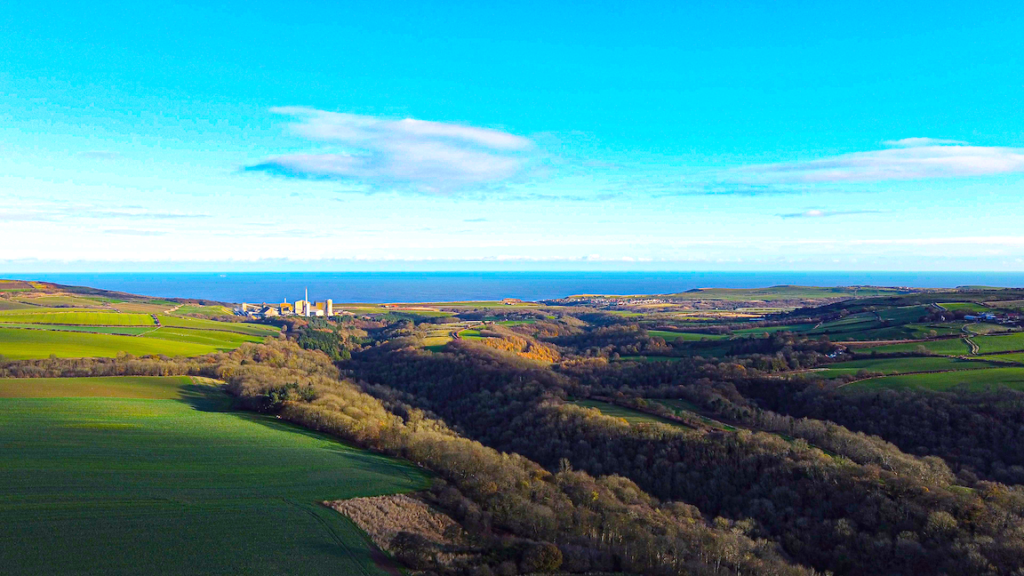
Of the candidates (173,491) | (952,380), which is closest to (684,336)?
(952,380)

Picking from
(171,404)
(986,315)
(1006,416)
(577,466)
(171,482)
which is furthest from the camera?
(986,315)

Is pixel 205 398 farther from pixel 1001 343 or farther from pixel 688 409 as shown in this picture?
pixel 1001 343

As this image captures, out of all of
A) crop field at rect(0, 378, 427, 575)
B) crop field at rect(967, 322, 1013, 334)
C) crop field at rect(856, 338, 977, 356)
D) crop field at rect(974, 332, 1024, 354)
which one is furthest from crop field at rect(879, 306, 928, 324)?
crop field at rect(0, 378, 427, 575)

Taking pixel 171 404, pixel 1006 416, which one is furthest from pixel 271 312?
pixel 1006 416

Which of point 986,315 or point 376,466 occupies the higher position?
point 986,315

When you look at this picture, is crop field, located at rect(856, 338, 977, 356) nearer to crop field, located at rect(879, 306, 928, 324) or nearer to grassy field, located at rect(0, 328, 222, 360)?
crop field, located at rect(879, 306, 928, 324)

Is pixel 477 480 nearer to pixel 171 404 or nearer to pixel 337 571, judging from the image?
pixel 337 571

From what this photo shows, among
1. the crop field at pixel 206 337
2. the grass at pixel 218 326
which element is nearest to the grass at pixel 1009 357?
the crop field at pixel 206 337
